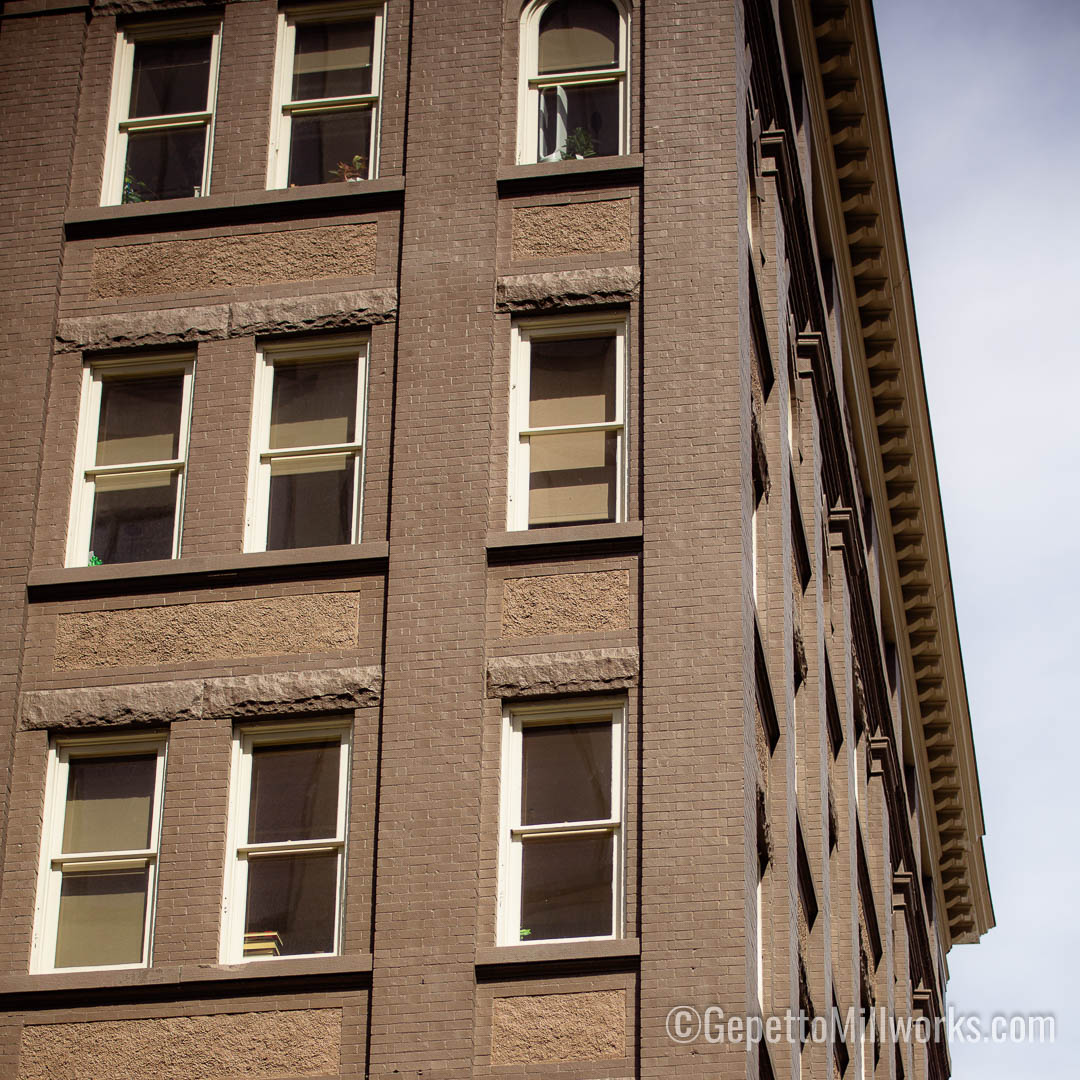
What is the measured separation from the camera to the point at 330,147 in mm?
23656

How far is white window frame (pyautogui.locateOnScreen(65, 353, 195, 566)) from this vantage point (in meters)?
21.8

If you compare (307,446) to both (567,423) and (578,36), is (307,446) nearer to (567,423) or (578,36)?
(567,423)

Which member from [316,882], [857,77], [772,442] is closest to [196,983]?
[316,882]

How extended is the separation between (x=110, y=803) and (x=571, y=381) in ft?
20.0

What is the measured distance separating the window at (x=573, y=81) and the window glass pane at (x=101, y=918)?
337 inches

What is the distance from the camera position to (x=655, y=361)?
21.4 metres

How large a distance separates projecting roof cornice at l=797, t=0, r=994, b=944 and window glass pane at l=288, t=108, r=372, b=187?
9.75 m

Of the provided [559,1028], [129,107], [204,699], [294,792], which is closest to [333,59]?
[129,107]

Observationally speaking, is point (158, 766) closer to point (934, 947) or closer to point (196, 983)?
point (196, 983)

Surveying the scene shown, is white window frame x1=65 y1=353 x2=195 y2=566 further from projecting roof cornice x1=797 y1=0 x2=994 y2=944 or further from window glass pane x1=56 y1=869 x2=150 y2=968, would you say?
projecting roof cornice x1=797 y1=0 x2=994 y2=944

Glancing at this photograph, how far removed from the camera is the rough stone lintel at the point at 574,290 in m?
21.9

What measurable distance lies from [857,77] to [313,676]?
16514 millimetres

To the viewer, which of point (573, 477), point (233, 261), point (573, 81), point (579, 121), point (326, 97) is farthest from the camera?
point (326, 97)

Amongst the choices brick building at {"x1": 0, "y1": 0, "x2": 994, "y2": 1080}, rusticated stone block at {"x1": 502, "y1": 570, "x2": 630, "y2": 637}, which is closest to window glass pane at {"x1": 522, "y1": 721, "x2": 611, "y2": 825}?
brick building at {"x1": 0, "y1": 0, "x2": 994, "y2": 1080}
